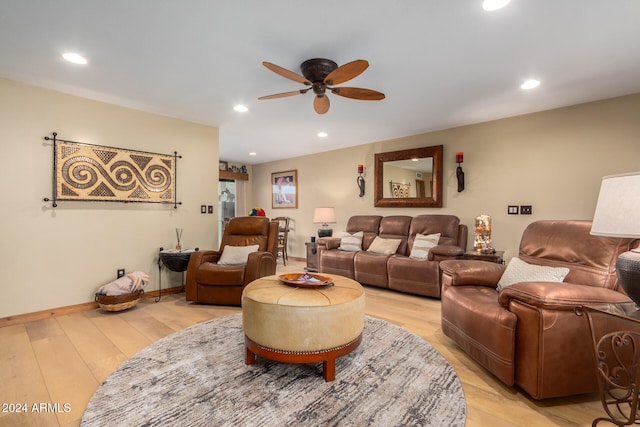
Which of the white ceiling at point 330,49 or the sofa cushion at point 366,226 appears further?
the sofa cushion at point 366,226

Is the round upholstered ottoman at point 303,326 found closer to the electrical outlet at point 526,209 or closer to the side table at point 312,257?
the electrical outlet at point 526,209

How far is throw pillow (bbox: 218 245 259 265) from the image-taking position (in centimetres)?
363

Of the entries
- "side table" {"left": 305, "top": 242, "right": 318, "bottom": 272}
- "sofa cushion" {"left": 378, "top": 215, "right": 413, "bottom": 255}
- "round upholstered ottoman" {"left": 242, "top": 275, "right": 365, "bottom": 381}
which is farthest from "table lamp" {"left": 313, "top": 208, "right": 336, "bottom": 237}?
"round upholstered ottoman" {"left": 242, "top": 275, "right": 365, "bottom": 381}

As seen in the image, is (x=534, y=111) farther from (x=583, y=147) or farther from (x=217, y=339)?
(x=217, y=339)

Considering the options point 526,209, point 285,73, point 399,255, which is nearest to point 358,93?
point 285,73

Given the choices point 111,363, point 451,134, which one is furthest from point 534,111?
point 111,363

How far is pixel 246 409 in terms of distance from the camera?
5.20 feet

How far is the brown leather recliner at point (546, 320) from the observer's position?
1.59 metres

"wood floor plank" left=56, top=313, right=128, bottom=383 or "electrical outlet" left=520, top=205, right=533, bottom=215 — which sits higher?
"electrical outlet" left=520, top=205, right=533, bottom=215

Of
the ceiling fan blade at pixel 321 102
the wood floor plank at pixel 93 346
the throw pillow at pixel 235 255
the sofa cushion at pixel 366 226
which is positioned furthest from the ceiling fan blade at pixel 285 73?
the sofa cushion at pixel 366 226

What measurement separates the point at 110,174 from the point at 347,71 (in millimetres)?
3041

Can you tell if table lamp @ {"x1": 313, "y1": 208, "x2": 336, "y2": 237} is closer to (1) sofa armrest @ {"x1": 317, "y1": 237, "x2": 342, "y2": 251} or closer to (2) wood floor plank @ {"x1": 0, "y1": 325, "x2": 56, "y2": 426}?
(1) sofa armrest @ {"x1": 317, "y1": 237, "x2": 342, "y2": 251}

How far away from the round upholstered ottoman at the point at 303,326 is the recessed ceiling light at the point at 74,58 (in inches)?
96.5

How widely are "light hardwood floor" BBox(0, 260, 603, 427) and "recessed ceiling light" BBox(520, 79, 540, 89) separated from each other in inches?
99.0
